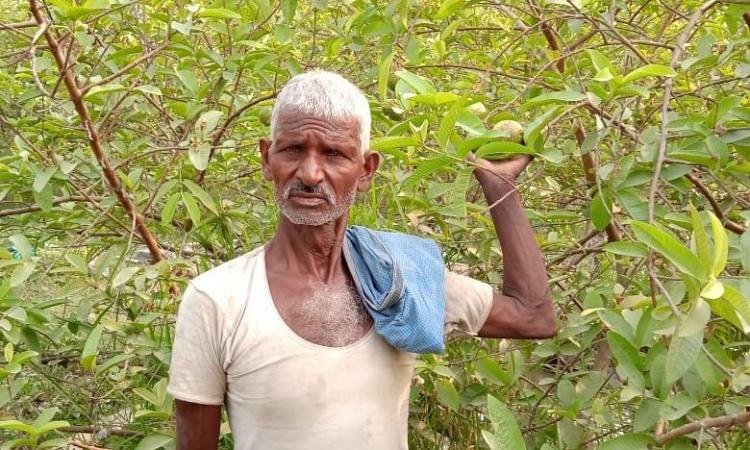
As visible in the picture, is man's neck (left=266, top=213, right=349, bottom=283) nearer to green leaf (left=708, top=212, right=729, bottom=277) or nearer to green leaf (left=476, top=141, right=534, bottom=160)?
green leaf (left=476, top=141, right=534, bottom=160)

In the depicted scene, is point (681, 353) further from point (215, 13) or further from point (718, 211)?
point (215, 13)

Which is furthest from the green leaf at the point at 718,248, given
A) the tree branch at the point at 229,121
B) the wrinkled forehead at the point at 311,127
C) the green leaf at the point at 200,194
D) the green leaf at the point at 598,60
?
the tree branch at the point at 229,121

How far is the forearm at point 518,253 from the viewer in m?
1.71

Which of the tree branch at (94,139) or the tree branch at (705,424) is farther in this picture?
the tree branch at (94,139)

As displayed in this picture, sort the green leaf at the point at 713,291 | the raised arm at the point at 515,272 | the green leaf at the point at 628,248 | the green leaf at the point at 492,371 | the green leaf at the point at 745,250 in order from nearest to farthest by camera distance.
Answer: the green leaf at the point at 713,291 → the green leaf at the point at 745,250 → the green leaf at the point at 628,248 → the raised arm at the point at 515,272 → the green leaf at the point at 492,371

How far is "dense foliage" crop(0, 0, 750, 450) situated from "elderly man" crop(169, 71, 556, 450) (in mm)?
127

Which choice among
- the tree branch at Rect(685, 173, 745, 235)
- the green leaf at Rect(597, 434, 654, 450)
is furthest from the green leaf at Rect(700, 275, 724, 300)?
the tree branch at Rect(685, 173, 745, 235)

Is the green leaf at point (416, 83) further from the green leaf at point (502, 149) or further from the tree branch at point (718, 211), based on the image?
the tree branch at point (718, 211)

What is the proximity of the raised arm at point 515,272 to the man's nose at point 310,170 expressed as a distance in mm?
331

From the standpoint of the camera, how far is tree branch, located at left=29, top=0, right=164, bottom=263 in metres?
2.03

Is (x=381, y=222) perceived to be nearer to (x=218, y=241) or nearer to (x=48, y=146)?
(x=218, y=241)

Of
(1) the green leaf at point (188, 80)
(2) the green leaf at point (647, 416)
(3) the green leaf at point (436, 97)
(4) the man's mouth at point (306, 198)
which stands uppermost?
(3) the green leaf at point (436, 97)

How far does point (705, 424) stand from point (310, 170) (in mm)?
762

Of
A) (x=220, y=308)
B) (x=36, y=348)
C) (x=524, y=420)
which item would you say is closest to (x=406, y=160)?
(x=220, y=308)
